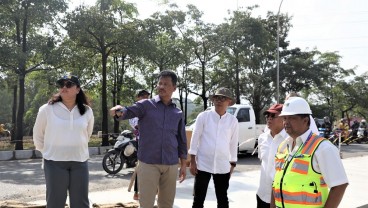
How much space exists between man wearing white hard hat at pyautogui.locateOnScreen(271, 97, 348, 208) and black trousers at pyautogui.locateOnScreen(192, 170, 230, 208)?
6.40ft

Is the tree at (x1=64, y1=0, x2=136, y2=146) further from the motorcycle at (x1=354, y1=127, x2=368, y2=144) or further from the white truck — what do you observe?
the motorcycle at (x1=354, y1=127, x2=368, y2=144)

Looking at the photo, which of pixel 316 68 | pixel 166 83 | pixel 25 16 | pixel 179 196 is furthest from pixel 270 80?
pixel 166 83

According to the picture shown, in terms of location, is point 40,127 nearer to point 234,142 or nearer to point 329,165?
point 234,142

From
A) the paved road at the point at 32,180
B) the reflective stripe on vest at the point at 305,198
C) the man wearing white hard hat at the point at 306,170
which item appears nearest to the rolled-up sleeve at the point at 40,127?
the man wearing white hard hat at the point at 306,170

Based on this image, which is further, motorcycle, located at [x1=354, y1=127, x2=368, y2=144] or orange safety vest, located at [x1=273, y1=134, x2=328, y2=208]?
motorcycle, located at [x1=354, y1=127, x2=368, y2=144]

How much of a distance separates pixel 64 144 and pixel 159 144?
86 centimetres

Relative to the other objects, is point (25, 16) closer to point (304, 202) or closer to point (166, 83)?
point (166, 83)

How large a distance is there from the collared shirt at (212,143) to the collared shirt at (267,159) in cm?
63

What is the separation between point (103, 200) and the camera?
6465 millimetres

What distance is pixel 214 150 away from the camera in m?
4.55

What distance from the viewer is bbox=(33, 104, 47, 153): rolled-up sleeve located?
Result: 12.5 ft

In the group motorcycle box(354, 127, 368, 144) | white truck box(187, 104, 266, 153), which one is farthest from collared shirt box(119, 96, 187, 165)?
motorcycle box(354, 127, 368, 144)

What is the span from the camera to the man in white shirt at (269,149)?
366cm

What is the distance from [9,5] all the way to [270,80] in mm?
19283
